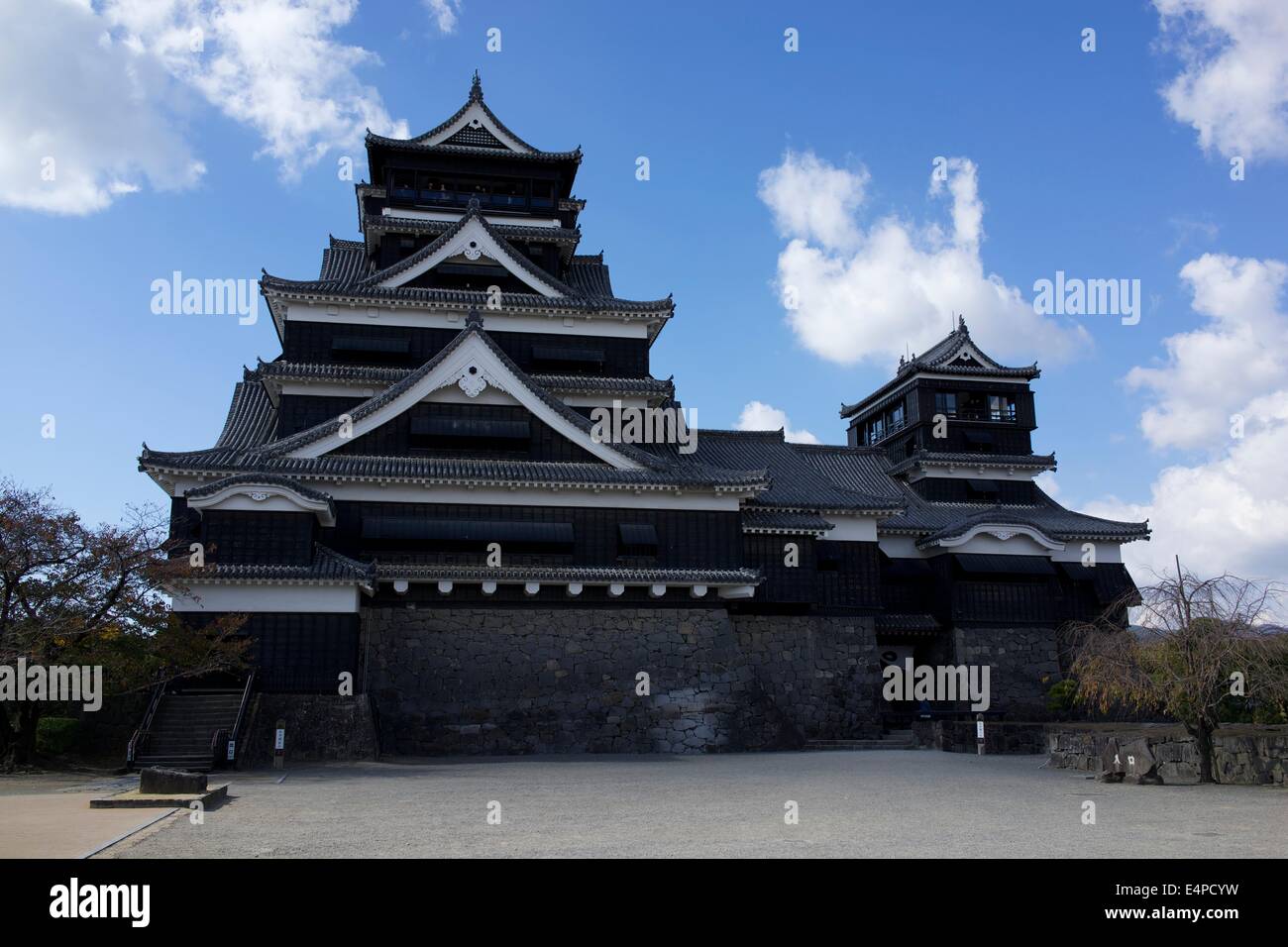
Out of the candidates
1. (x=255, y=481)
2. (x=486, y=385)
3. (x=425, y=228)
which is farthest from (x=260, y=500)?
(x=425, y=228)

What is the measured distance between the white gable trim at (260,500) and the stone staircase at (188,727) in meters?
4.29

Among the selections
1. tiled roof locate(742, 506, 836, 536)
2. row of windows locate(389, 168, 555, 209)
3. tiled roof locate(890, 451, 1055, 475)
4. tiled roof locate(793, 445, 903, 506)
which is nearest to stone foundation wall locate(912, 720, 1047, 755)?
tiled roof locate(742, 506, 836, 536)

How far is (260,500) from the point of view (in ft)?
80.3

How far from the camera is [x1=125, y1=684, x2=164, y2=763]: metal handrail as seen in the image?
2043 centimetres

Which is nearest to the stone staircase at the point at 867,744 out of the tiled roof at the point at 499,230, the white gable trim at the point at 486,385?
the white gable trim at the point at 486,385

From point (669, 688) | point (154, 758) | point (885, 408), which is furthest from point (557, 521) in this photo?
point (885, 408)

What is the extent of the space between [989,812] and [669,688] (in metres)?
13.7

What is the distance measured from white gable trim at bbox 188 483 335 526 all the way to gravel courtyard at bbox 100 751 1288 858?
6154 millimetres

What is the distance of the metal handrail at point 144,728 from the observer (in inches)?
804

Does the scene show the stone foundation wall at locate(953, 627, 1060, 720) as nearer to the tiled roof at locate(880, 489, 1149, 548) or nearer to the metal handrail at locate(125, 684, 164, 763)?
the tiled roof at locate(880, 489, 1149, 548)

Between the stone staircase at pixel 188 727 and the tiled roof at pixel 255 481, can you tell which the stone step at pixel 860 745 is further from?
the stone staircase at pixel 188 727

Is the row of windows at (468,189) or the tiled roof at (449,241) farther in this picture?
the row of windows at (468,189)

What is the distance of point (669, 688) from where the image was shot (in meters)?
27.6
